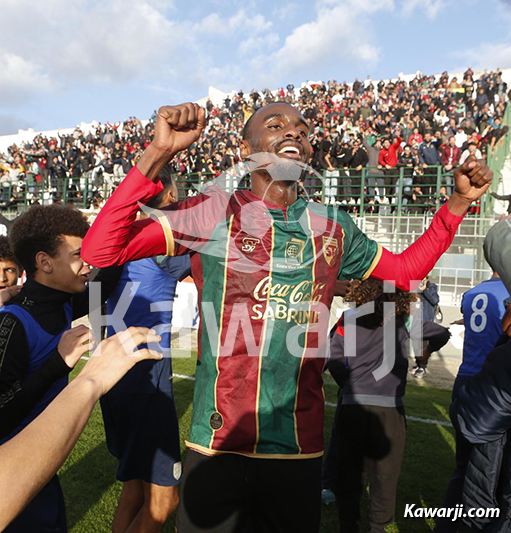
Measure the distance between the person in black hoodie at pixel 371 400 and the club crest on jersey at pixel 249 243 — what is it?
1407mm

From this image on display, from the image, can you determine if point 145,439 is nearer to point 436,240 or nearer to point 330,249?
point 330,249

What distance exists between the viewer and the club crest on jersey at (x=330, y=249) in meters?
2.22

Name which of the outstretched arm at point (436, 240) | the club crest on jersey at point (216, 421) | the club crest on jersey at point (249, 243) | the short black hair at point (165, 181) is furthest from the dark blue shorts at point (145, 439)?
the outstretched arm at point (436, 240)

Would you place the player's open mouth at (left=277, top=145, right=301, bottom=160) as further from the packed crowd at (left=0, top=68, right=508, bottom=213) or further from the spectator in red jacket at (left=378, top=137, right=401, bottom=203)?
the spectator in red jacket at (left=378, top=137, right=401, bottom=203)

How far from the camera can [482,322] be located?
3.64 meters

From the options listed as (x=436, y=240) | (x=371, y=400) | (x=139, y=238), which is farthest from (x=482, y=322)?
(x=139, y=238)

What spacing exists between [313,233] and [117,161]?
59.8 feet

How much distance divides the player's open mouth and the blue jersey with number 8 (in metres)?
2.18

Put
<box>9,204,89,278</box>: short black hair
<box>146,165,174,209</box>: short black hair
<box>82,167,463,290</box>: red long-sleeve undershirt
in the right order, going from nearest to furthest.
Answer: <box>82,167,463,290</box>: red long-sleeve undershirt, <box>9,204,89,278</box>: short black hair, <box>146,165,174,209</box>: short black hair

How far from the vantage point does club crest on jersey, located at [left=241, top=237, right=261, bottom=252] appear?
6.93ft

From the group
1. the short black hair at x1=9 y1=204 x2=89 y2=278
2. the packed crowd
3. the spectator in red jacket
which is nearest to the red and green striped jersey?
the short black hair at x1=9 y1=204 x2=89 y2=278

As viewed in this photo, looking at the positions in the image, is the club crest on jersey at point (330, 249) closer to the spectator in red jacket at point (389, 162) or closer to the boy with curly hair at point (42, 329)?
the boy with curly hair at point (42, 329)

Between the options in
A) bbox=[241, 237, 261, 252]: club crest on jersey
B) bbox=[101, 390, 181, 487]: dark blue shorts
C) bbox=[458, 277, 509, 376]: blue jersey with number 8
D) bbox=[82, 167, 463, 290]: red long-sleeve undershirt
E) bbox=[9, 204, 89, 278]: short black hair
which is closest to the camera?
bbox=[82, 167, 463, 290]: red long-sleeve undershirt

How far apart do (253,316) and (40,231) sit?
1.26 meters
